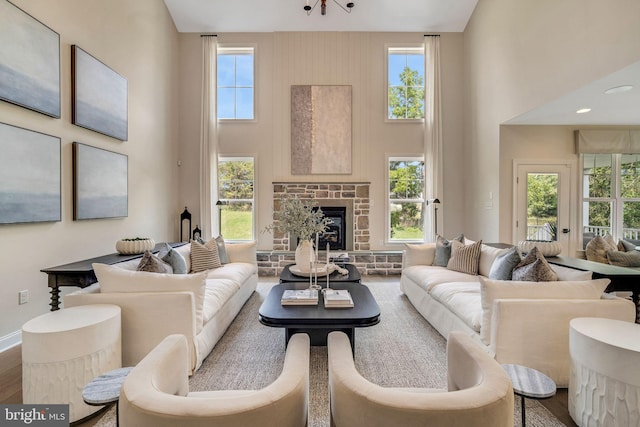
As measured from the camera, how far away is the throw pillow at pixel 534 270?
2459 mm

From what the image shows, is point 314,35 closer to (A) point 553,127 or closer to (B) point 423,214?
(B) point 423,214

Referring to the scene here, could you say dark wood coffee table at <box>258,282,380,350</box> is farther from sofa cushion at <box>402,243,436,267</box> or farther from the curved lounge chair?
sofa cushion at <box>402,243,436,267</box>

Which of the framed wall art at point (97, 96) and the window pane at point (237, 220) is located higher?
the framed wall art at point (97, 96)

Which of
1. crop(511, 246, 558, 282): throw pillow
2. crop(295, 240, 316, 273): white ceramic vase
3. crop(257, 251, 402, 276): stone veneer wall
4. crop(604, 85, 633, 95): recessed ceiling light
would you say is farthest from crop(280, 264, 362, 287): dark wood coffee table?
crop(604, 85, 633, 95): recessed ceiling light

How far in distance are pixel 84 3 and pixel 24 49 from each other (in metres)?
1.28

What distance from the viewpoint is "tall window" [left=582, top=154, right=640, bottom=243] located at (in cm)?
525

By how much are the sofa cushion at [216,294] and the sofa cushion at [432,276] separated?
6.60 ft

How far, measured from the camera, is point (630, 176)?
207 inches

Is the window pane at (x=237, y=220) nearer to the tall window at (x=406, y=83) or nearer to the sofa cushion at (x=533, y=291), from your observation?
the tall window at (x=406, y=83)

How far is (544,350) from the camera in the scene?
2.09 meters

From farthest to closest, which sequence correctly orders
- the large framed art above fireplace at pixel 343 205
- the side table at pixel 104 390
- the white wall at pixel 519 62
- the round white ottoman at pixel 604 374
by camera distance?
the large framed art above fireplace at pixel 343 205 < the white wall at pixel 519 62 < the round white ottoman at pixel 604 374 < the side table at pixel 104 390

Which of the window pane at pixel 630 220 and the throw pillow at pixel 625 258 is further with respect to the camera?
the window pane at pixel 630 220

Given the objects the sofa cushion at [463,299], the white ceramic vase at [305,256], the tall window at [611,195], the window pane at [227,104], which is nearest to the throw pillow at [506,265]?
the sofa cushion at [463,299]

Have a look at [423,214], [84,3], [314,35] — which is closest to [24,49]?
[84,3]
